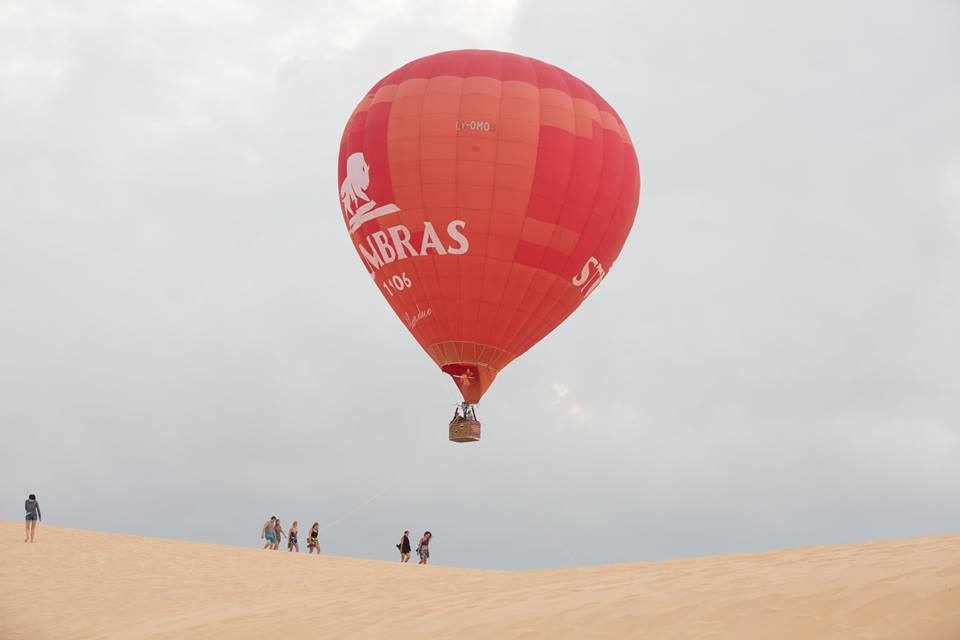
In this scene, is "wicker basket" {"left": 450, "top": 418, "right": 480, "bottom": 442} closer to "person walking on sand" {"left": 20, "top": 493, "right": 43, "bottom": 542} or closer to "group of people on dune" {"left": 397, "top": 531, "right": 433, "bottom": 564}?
"group of people on dune" {"left": 397, "top": 531, "right": 433, "bottom": 564}

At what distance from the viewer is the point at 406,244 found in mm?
28609

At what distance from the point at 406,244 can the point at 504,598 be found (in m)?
15.5

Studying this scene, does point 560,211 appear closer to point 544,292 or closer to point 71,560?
point 544,292

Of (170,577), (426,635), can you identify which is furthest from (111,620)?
(426,635)

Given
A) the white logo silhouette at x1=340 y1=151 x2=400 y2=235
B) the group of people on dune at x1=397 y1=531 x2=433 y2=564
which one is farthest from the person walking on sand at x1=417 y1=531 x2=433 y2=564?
the white logo silhouette at x1=340 y1=151 x2=400 y2=235

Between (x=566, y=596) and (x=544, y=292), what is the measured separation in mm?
15935

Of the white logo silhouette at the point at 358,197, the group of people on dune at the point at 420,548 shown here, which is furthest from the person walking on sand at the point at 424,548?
the white logo silhouette at the point at 358,197

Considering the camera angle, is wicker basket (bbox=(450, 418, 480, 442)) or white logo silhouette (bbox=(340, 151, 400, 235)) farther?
wicker basket (bbox=(450, 418, 480, 442))

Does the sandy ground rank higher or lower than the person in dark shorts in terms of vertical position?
lower

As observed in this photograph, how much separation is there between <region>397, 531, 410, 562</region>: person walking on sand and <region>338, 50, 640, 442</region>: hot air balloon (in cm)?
287

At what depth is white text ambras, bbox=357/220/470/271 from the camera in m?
28.1

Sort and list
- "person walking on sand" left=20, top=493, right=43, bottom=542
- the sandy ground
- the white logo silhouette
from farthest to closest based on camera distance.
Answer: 1. the white logo silhouette
2. "person walking on sand" left=20, top=493, right=43, bottom=542
3. the sandy ground

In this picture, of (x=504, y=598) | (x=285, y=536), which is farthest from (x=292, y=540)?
(x=504, y=598)

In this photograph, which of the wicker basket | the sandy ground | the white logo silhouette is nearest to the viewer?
the sandy ground
